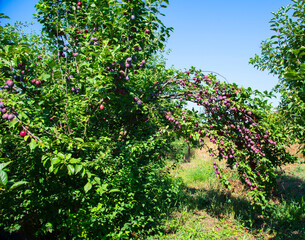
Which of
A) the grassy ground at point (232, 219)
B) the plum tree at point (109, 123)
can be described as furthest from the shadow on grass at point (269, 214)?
the plum tree at point (109, 123)

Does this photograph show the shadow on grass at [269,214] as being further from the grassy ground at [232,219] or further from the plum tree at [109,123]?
the plum tree at [109,123]

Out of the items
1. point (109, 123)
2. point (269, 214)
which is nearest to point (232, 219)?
point (269, 214)

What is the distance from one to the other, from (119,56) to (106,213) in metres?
1.92

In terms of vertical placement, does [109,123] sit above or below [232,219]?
above

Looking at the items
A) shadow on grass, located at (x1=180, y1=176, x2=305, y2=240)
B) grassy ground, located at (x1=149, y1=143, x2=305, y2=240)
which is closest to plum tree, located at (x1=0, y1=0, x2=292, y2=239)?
grassy ground, located at (x1=149, y1=143, x2=305, y2=240)

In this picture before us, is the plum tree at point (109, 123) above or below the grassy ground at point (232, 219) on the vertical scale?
above

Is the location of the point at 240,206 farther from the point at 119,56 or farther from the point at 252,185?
the point at 119,56

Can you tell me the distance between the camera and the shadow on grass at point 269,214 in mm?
3702

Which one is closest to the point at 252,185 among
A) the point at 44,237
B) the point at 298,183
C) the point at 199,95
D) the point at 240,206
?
the point at 199,95

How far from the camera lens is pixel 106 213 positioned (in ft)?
8.48

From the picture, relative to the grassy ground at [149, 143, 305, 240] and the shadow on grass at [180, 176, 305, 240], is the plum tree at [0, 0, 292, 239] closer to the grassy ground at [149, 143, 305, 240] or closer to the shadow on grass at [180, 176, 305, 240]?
the grassy ground at [149, 143, 305, 240]

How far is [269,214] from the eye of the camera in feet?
14.3

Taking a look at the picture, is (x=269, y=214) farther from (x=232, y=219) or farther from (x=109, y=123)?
(x=109, y=123)

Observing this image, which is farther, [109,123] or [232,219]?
[232,219]
